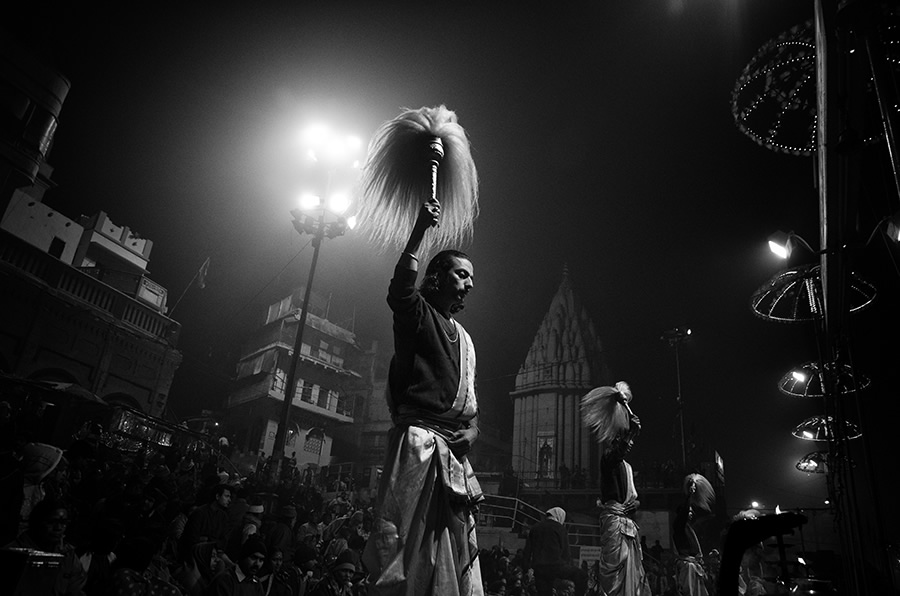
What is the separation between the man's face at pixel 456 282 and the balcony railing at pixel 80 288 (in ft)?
65.4

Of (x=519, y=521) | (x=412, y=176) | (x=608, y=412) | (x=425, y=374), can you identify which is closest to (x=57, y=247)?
(x=608, y=412)

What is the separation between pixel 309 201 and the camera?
13008 mm

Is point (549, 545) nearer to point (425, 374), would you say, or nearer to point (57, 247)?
point (425, 374)

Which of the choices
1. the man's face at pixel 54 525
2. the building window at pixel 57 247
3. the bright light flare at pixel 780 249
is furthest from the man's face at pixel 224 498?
the building window at pixel 57 247

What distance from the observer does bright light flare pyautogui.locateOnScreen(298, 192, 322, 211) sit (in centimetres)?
1299

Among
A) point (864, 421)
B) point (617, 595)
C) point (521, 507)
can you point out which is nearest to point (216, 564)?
point (617, 595)

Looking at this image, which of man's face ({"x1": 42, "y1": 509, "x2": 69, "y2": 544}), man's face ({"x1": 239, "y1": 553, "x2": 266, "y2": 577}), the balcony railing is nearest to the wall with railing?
man's face ({"x1": 239, "y1": 553, "x2": 266, "y2": 577})

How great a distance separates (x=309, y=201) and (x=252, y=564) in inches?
355

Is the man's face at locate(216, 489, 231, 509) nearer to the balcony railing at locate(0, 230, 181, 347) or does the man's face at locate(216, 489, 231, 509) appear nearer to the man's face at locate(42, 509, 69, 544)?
the man's face at locate(42, 509, 69, 544)

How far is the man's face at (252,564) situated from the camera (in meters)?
6.10

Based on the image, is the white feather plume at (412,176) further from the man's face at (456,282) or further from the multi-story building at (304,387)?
the multi-story building at (304,387)

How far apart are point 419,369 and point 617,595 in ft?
17.3

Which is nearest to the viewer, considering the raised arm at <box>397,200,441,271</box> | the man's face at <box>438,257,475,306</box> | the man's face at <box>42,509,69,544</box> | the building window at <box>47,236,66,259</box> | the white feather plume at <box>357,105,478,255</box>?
the raised arm at <box>397,200,441,271</box>

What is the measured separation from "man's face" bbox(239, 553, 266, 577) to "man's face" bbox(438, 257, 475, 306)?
4.85 meters
